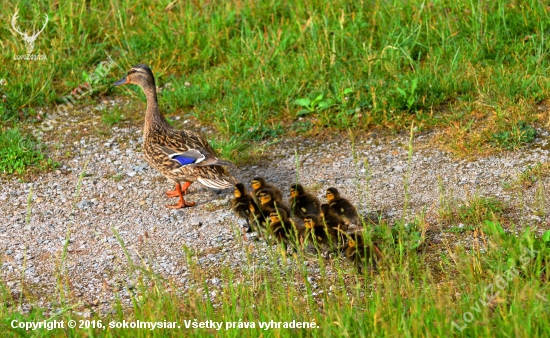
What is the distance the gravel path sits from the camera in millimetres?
5652

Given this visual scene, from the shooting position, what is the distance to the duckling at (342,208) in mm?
5754

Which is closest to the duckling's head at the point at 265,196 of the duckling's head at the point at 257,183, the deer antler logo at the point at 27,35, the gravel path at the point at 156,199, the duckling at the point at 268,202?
the duckling at the point at 268,202

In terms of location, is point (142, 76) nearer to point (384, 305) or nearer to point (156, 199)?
point (156, 199)

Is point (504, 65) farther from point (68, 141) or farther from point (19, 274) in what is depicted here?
point (19, 274)

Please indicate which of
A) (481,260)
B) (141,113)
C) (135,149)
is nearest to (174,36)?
(141,113)

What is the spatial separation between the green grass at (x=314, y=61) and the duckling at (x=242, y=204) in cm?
123

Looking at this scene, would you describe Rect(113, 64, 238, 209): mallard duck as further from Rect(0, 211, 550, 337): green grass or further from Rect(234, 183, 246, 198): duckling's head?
Rect(0, 211, 550, 337): green grass

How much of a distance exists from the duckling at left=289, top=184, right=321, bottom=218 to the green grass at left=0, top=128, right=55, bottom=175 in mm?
2336

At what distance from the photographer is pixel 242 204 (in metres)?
6.06

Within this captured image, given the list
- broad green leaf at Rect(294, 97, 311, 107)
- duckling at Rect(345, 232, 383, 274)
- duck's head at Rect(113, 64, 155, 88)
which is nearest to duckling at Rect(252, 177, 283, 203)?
duckling at Rect(345, 232, 383, 274)

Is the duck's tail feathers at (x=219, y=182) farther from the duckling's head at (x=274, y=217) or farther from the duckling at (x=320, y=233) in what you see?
the duckling at (x=320, y=233)

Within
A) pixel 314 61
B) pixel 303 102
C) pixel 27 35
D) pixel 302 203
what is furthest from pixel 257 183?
pixel 27 35

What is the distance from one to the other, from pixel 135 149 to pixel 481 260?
11.9ft

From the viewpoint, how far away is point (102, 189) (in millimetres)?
6867
